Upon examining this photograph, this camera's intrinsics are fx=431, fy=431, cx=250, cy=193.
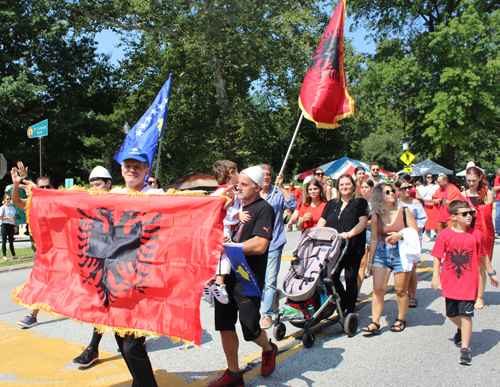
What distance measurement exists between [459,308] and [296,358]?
5.79 feet

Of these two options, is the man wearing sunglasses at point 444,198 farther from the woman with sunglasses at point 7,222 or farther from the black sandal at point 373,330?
the woman with sunglasses at point 7,222

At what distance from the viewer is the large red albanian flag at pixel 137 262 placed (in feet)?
10.3

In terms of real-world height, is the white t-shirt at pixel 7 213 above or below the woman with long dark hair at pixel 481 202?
below

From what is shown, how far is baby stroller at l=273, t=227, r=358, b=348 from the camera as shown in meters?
4.71

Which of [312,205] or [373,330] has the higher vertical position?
[312,205]

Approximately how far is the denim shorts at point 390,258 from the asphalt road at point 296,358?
782 mm

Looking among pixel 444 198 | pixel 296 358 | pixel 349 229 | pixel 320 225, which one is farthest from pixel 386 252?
pixel 444 198

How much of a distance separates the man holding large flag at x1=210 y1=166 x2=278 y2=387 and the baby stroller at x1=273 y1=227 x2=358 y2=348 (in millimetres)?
876

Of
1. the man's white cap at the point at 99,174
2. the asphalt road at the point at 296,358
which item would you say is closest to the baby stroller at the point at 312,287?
the asphalt road at the point at 296,358

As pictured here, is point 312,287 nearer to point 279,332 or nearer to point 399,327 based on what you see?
point 279,332

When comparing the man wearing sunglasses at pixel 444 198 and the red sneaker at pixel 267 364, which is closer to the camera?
the red sneaker at pixel 267 364

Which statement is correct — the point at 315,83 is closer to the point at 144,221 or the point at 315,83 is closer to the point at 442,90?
the point at 144,221

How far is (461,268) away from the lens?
14.8 feet

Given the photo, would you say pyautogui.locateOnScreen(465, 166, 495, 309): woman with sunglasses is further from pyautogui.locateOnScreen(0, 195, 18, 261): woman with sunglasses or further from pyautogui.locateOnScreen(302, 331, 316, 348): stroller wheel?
pyautogui.locateOnScreen(0, 195, 18, 261): woman with sunglasses
